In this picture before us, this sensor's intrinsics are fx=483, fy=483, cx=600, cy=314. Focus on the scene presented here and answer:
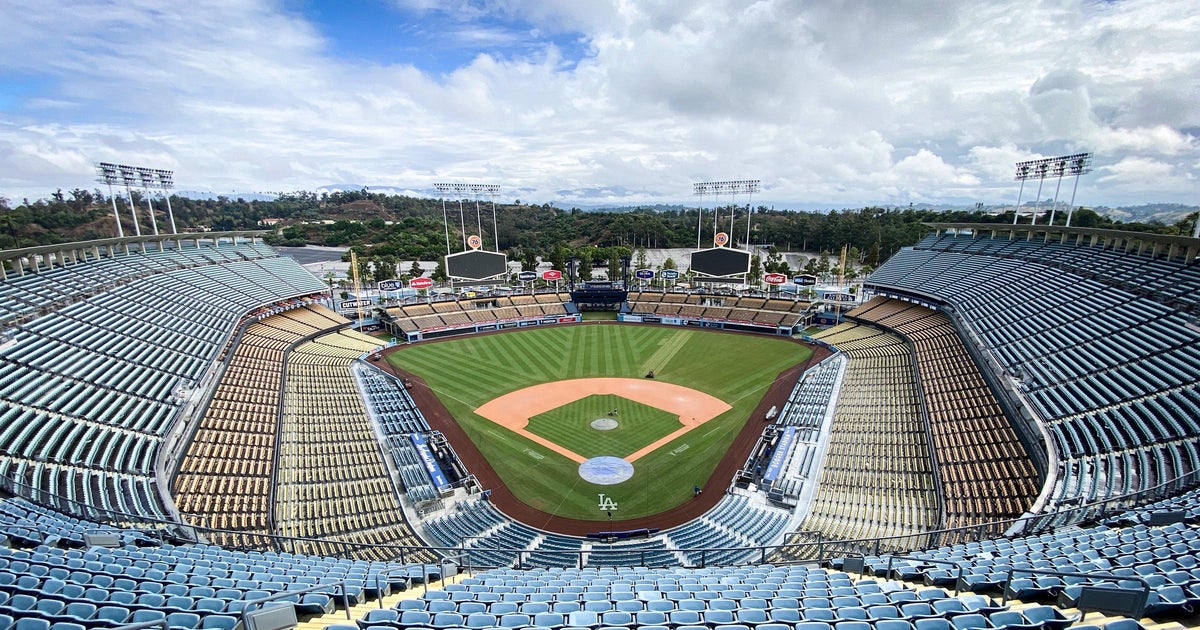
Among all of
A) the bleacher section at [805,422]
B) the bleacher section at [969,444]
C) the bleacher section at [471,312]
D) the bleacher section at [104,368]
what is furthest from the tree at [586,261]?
the bleacher section at [969,444]

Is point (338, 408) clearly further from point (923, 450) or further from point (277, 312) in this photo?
point (923, 450)

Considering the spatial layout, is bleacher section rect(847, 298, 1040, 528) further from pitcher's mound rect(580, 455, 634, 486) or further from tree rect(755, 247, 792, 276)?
tree rect(755, 247, 792, 276)

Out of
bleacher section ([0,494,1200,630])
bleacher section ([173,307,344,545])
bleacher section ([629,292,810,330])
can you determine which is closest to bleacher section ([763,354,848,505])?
bleacher section ([0,494,1200,630])

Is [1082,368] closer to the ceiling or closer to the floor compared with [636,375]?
closer to the ceiling

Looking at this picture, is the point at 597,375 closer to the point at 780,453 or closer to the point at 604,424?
the point at 604,424

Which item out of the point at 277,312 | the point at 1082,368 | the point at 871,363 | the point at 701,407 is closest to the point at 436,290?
the point at 277,312

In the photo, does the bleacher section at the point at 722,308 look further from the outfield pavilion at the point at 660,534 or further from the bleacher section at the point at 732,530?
the bleacher section at the point at 732,530
